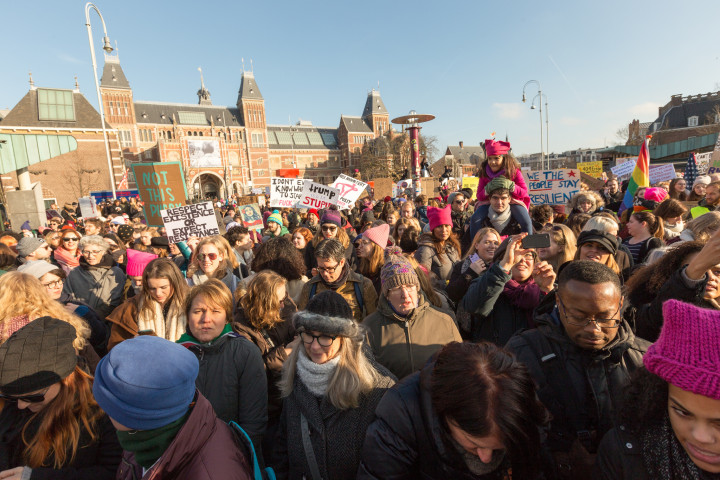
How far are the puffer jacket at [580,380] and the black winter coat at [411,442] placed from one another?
1.65 feet

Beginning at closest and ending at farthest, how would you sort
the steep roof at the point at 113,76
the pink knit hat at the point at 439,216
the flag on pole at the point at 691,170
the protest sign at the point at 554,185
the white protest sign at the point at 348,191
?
the pink knit hat at the point at 439,216 < the protest sign at the point at 554,185 < the white protest sign at the point at 348,191 < the flag on pole at the point at 691,170 < the steep roof at the point at 113,76

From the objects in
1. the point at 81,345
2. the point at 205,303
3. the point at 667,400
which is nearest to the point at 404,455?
the point at 667,400

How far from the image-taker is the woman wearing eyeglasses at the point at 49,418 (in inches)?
64.5

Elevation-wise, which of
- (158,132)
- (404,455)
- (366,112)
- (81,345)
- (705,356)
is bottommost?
(404,455)

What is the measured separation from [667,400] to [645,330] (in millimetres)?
1144

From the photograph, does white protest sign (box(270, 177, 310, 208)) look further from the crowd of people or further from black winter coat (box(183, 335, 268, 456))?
black winter coat (box(183, 335, 268, 456))

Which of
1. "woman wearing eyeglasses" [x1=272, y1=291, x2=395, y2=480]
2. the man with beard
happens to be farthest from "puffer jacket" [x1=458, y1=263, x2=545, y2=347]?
"woman wearing eyeglasses" [x1=272, y1=291, x2=395, y2=480]

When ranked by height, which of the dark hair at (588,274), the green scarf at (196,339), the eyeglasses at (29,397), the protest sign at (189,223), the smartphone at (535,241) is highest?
the protest sign at (189,223)

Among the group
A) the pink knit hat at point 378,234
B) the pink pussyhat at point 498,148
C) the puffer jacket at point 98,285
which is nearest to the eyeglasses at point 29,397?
the puffer jacket at point 98,285

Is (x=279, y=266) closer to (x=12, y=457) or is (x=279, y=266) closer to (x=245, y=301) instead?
(x=245, y=301)

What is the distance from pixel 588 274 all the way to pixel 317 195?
21.2ft

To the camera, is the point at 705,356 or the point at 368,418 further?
the point at 368,418

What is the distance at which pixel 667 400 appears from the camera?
120 centimetres

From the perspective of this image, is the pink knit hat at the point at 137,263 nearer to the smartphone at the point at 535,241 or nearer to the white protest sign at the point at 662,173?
the smartphone at the point at 535,241
